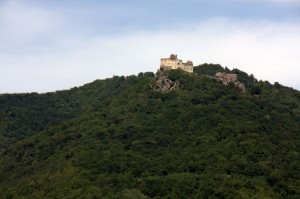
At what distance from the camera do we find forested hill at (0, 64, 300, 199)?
352ft

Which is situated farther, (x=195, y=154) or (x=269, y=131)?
(x=269, y=131)

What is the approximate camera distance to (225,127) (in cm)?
12050

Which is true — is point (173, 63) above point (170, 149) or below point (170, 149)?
above

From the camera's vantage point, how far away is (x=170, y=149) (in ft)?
385

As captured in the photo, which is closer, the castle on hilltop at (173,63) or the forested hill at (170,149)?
the forested hill at (170,149)

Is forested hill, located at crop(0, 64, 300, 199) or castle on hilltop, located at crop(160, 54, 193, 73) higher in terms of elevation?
castle on hilltop, located at crop(160, 54, 193, 73)

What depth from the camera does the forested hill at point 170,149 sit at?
10731 centimetres

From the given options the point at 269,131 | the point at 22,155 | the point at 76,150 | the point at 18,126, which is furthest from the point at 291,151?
the point at 18,126

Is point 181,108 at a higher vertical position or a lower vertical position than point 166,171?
higher

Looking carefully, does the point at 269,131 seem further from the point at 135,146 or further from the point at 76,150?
the point at 76,150

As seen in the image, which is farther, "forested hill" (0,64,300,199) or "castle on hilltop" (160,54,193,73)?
"castle on hilltop" (160,54,193,73)

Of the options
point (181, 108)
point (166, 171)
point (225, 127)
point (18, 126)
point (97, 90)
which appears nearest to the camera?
point (166, 171)

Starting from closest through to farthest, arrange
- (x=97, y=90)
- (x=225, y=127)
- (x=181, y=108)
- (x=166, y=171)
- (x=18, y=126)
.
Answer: (x=166, y=171), (x=225, y=127), (x=181, y=108), (x=18, y=126), (x=97, y=90)

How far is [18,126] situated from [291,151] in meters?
60.6
